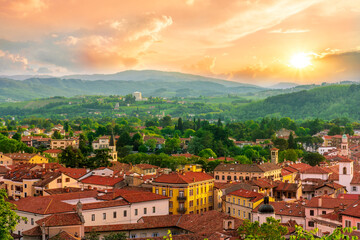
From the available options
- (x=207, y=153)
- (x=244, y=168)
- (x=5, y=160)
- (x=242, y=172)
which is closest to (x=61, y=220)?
(x=242, y=172)

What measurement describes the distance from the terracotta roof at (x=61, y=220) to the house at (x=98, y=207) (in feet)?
2.61

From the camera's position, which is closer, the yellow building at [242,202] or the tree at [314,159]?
the yellow building at [242,202]

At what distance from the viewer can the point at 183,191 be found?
5022cm

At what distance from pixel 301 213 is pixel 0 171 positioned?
3939cm

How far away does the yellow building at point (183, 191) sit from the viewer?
50.0 meters

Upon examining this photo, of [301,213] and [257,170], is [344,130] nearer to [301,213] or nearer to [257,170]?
[257,170]

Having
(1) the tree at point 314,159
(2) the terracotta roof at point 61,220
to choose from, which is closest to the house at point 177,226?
(2) the terracotta roof at point 61,220

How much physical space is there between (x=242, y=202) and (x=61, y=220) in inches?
766

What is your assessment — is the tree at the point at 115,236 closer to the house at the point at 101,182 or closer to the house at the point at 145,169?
the house at the point at 101,182

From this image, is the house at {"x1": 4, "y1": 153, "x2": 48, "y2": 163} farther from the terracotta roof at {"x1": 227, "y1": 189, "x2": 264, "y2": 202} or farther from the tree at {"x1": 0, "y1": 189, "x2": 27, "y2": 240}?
the tree at {"x1": 0, "y1": 189, "x2": 27, "y2": 240}

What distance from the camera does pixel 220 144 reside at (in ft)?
352

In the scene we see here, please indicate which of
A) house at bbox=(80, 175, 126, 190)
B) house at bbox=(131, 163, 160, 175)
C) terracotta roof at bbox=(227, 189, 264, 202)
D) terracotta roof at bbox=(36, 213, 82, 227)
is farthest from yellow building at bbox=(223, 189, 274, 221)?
Result: house at bbox=(131, 163, 160, 175)

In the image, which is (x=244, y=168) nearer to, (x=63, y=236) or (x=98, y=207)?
(x=98, y=207)

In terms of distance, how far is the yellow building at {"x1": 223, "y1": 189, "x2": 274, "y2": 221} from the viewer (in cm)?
4603
